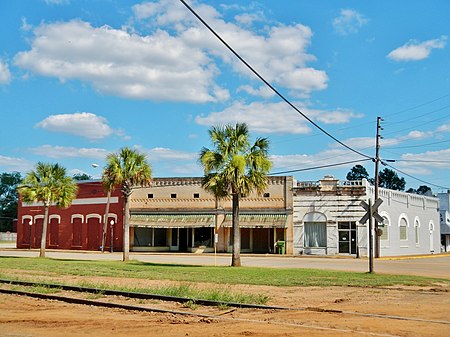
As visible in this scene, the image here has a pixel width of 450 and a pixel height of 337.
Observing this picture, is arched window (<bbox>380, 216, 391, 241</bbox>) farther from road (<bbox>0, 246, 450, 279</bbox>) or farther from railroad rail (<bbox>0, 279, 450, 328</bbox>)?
railroad rail (<bbox>0, 279, 450, 328</bbox>)

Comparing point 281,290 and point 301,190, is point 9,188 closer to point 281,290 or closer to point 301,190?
point 301,190

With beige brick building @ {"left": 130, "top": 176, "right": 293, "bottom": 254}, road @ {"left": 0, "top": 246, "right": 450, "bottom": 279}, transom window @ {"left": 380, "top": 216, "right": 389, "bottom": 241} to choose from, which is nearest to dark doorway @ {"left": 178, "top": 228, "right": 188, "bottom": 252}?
beige brick building @ {"left": 130, "top": 176, "right": 293, "bottom": 254}

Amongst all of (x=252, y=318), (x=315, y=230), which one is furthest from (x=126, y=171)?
(x=252, y=318)

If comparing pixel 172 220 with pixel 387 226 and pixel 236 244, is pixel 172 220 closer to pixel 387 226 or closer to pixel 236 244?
pixel 387 226

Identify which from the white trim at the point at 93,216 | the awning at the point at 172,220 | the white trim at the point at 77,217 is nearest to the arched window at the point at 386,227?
the awning at the point at 172,220

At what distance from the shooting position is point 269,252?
154 feet

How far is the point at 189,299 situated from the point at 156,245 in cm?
3745

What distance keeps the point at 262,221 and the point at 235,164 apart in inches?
724

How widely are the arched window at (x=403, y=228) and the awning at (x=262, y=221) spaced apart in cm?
1101

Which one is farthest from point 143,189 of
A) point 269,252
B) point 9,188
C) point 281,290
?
point 9,188

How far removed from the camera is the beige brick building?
46.1m

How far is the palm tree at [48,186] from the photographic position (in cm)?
3756

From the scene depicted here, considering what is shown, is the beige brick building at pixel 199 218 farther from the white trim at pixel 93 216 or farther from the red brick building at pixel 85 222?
the white trim at pixel 93 216

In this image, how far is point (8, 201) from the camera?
140m
